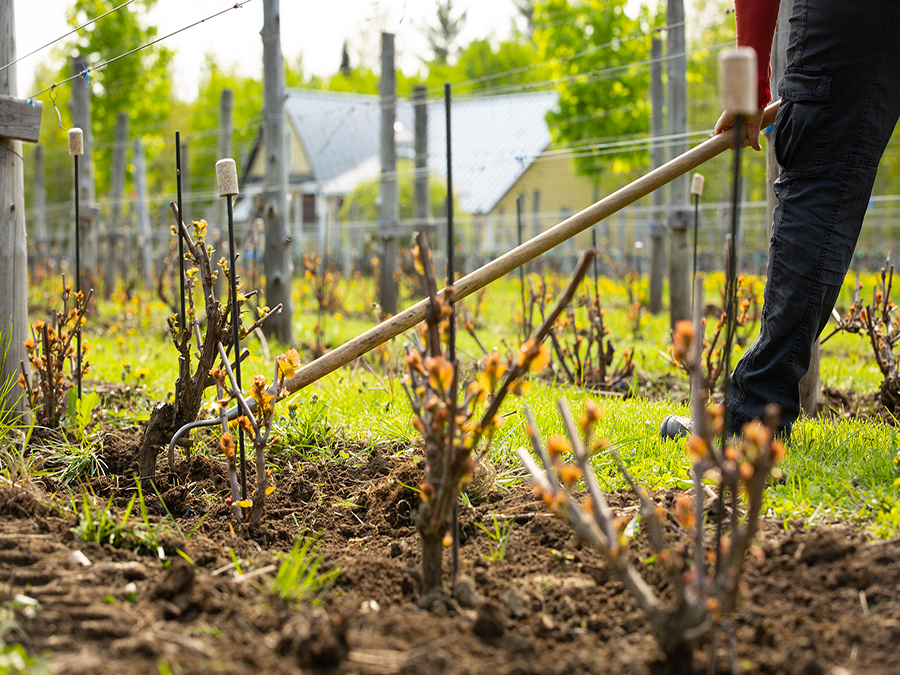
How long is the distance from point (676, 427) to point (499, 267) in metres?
1.03

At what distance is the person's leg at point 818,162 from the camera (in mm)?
2148

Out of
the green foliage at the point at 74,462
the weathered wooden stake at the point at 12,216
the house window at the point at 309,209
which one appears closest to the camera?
the green foliage at the point at 74,462

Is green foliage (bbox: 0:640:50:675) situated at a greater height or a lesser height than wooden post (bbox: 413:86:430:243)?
lesser

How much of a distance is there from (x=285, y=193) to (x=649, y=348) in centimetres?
349

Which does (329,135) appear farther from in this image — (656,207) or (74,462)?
(74,462)

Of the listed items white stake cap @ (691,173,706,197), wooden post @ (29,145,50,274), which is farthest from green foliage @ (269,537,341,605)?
wooden post @ (29,145,50,274)

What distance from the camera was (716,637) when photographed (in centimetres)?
122

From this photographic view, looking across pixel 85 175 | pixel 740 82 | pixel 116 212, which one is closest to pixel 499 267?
pixel 740 82

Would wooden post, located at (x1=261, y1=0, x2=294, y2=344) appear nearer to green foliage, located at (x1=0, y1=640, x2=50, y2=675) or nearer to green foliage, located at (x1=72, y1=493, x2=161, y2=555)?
green foliage, located at (x1=72, y1=493, x2=161, y2=555)

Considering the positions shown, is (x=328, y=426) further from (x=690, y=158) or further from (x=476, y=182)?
(x=476, y=182)

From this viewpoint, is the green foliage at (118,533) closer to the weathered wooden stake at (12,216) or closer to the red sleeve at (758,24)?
the weathered wooden stake at (12,216)

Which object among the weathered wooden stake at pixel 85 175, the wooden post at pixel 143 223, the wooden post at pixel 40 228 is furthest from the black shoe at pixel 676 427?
the wooden post at pixel 40 228

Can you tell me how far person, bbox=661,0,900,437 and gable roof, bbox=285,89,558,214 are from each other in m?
23.3

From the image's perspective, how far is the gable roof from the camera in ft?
86.1
